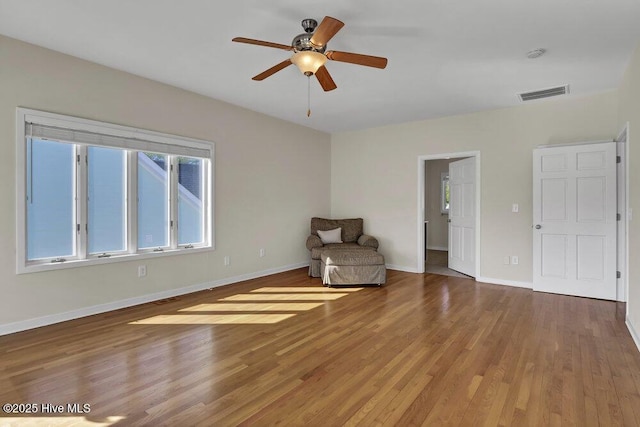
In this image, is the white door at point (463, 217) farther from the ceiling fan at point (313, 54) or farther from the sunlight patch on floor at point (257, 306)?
the ceiling fan at point (313, 54)

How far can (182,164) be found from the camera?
4.38 m

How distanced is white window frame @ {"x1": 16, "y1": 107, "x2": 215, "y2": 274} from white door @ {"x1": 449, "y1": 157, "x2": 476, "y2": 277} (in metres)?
4.01

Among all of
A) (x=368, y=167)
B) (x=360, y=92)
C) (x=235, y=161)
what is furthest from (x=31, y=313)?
(x=368, y=167)

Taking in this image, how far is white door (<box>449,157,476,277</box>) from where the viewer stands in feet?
17.3

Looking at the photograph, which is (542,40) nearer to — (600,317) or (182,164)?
(600,317)

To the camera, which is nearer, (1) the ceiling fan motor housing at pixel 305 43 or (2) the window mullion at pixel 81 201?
(1) the ceiling fan motor housing at pixel 305 43

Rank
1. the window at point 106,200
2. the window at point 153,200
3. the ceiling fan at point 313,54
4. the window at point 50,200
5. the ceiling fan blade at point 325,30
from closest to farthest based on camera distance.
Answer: the ceiling fan blade at point 325,30
the ceiling fan at point 313,54
the window at point 50,200
the window at point 106,200
the window at point 153,200

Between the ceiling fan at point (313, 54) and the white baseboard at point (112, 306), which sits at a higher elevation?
the ceiling fan at point (313, 54)

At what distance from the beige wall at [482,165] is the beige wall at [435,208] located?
2922 millimetres

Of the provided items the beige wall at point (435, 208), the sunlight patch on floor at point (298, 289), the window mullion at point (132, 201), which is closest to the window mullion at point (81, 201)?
the window mullion at point (132, 201)

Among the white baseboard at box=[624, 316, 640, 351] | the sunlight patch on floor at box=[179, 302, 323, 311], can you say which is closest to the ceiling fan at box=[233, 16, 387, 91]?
A: the sunlight patch on floor at box=[179, 302, 323, 311]

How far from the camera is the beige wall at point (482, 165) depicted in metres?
4.43

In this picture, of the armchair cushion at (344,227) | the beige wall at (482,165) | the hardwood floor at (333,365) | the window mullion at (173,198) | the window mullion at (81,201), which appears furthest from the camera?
the armchair cushion at (344,227)

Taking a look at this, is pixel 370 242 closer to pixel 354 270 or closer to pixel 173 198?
pixel 354 270
